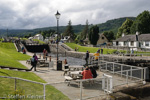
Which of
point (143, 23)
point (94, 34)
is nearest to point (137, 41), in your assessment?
point (143, 23)

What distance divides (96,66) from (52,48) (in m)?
52.7

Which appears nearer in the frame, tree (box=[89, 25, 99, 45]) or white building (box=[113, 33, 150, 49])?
white building (box=[113, 33, 150, 49])

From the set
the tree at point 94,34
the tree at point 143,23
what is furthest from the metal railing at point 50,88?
the tree at point 143,23

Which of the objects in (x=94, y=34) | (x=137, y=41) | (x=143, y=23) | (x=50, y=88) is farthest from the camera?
(x=94, y=34)

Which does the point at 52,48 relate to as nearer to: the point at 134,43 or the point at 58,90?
the point at 134,43

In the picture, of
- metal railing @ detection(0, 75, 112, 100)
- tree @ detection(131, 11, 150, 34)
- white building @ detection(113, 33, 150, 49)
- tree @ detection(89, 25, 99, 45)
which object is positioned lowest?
metal railing @ detection(0, 75, 112, 100)

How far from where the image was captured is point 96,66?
18.1 meters

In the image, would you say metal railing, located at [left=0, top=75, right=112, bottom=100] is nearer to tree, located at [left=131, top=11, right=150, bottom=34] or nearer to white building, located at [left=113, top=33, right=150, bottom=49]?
white building, located at [left=113, top=33, right=150, bottom=49]

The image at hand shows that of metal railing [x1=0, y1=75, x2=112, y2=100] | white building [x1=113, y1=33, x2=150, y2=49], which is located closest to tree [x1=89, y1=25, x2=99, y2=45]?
white building [x1=113, y1=33, x2=150, y2=49]

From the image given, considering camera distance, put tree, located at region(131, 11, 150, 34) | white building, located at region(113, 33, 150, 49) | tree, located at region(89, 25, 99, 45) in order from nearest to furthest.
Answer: white building, located at region(113, 33, 150, 49), tree, located at region(131, 11, 150, 34), tree, located at region(89, 25, 99, 45)

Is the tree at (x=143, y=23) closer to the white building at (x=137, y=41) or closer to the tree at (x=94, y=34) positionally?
the white building at (x=137, y=41)

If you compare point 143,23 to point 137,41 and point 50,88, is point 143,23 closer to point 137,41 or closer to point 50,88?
point 137,41

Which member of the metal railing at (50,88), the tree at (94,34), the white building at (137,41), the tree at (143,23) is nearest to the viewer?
the metal railing at (50,88)

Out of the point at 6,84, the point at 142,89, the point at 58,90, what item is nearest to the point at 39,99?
the point at 58,90
